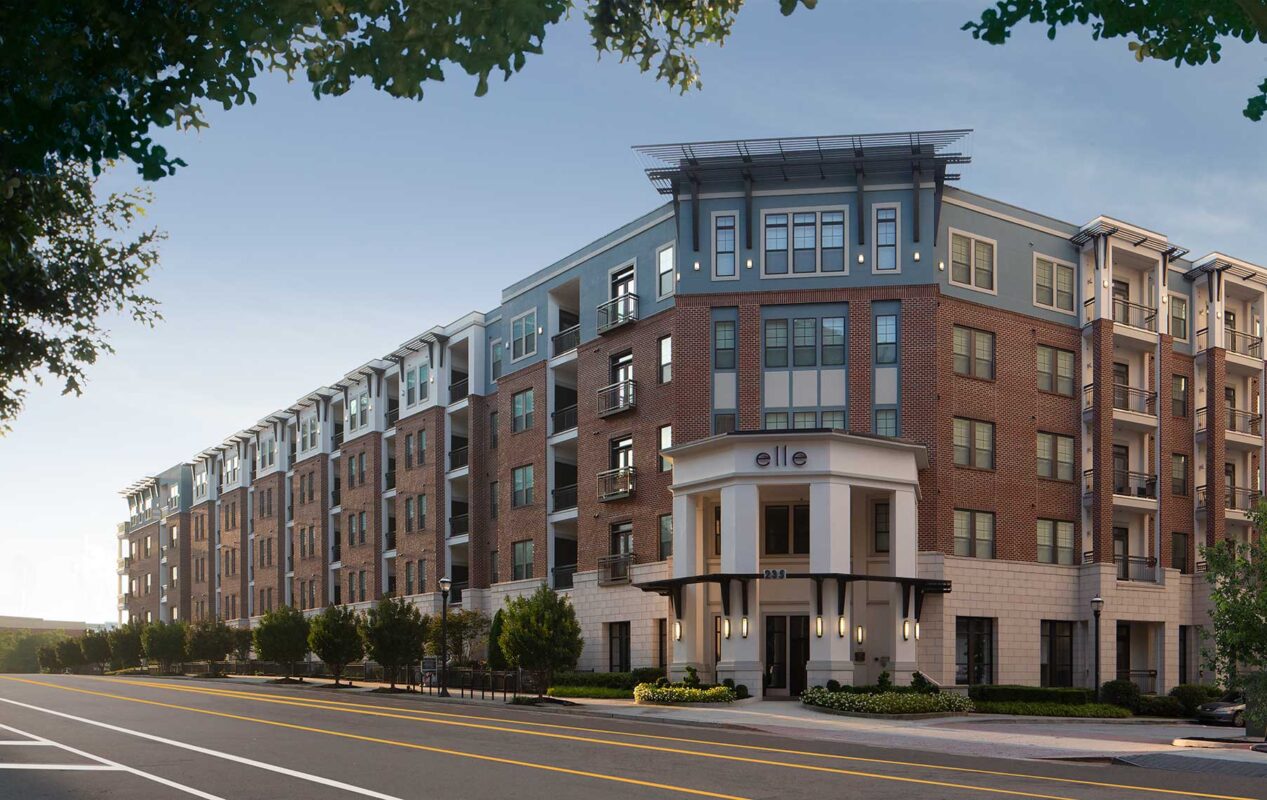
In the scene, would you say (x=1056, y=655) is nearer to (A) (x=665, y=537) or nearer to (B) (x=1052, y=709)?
(B) (x=1052, y=709)

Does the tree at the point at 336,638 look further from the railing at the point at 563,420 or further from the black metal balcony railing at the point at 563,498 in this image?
the railing at the point at 563,420

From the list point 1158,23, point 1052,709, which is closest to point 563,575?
point 1052,709

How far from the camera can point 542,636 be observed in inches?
1769

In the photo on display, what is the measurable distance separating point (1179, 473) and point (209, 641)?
60906 millimetres

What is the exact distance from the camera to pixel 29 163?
9.77 m

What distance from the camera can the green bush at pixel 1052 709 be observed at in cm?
4094

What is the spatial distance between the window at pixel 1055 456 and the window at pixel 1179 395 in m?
7.88

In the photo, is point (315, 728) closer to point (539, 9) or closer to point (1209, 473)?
point (539, 9)

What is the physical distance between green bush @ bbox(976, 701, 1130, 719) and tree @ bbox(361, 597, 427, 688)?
25.9 meters

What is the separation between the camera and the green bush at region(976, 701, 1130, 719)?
40.9 m

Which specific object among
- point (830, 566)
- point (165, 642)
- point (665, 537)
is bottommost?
point (165, 642)

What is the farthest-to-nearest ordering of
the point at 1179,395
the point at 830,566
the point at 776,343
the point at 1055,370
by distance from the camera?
1. the point at 1179,395
2. the point at 1055,370
3. the point at 776,343
4. the point at 830,566

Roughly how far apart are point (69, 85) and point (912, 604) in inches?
1496

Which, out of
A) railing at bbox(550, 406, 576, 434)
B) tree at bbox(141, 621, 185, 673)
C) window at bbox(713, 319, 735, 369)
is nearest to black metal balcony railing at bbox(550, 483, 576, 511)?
railing at bbox(550, 406, 576, 434)
